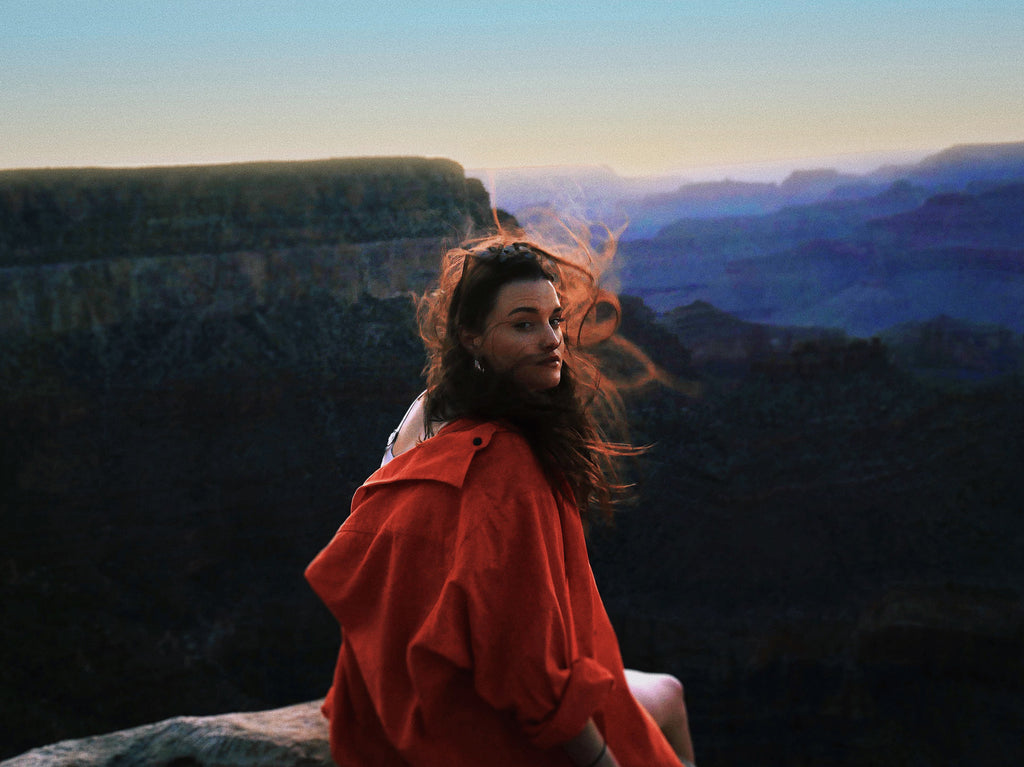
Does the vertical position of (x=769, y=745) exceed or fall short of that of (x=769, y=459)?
it falls short

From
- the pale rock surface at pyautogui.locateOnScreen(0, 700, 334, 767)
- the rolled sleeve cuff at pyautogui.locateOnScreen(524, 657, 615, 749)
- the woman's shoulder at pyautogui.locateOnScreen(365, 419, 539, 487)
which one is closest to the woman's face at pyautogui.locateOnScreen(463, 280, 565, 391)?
the woman's shoulder at pyautogui.locateOnScreen(365, 419, 539, 487)

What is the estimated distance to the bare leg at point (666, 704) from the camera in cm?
201

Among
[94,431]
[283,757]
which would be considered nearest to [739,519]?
[94,431]

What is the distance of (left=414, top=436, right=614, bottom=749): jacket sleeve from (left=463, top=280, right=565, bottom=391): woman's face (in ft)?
1.01

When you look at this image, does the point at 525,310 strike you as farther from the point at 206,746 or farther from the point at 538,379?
the point at 206,746

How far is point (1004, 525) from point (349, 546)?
48.7 feet

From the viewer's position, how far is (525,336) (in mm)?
1621

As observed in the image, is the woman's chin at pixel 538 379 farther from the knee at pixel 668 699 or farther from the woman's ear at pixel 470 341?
the knee at pixel 668 699

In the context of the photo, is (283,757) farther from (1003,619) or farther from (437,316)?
(1003,619)

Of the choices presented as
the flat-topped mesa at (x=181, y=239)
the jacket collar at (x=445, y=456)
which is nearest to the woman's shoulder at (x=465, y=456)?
the jacket collar at (x=445, y=456)

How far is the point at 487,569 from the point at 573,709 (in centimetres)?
27

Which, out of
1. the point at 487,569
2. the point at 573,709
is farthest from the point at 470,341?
the point at 573,709

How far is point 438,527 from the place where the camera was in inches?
57.0

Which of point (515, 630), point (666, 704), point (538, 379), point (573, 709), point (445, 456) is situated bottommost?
point (666, 704)
